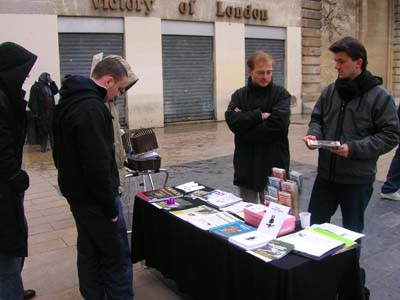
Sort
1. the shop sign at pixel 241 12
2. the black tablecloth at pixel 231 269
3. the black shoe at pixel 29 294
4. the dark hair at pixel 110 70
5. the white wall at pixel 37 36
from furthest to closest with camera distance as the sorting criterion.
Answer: the shop sign at pixel 241 12 < the white wall at pixel 37 36 < the black shoe at pixel 29 294 < the dark hair at pixel 110 70 < the black tablecloth at pixel 231 269

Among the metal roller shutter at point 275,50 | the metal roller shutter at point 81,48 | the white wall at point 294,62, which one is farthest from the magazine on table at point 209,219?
the white wall at point 294,62

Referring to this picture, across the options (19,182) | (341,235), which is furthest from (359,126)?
(19,182)

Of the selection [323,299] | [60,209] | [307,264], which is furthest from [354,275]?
[60,209]

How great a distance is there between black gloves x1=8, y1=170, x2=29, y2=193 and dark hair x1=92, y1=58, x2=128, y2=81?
0.74m

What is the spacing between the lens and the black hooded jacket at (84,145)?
2555 mm

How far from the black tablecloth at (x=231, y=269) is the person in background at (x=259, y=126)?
0.89m

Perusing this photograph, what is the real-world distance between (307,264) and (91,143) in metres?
1.30

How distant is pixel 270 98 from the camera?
3.69 meters

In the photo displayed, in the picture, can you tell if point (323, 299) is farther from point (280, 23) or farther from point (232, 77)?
point (280, 23)

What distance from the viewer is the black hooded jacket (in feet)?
8.38

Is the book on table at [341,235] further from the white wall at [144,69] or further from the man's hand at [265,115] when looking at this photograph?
the white wall at [144,69]

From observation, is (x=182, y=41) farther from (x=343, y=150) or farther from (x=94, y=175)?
(x=94, y=175)

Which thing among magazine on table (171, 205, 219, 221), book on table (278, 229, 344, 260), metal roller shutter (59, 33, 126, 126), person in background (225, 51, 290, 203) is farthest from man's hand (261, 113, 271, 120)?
metal roller shutter (59, 33, 126, 126)

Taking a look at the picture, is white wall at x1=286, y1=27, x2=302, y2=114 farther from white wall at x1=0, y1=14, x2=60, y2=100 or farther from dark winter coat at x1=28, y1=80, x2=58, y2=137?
dark winter coat at x1=28, y1=80, x2=58, y2=137
